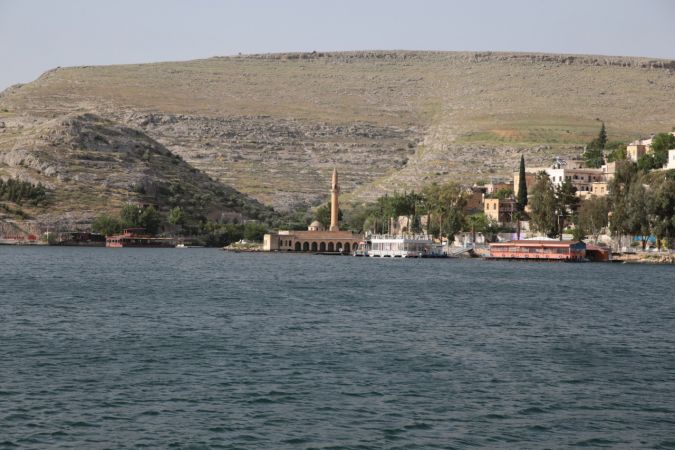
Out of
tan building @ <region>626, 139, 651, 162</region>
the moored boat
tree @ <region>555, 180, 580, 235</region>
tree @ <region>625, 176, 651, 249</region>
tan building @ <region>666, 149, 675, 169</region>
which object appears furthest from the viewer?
the moored boat

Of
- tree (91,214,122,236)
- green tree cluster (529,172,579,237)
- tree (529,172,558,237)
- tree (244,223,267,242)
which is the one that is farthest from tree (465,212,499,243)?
tree (91,214,122,236)

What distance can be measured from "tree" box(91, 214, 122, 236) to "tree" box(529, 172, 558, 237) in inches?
2864

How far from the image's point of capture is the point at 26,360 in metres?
41.9

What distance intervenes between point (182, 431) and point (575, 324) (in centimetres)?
3024

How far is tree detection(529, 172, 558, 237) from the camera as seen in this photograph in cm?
15012

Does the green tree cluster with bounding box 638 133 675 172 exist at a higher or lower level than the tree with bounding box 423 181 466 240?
higher

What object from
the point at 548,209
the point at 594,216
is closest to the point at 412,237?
the point at 548,209

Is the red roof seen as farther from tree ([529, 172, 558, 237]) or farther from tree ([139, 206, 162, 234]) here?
tree ([139, 206, 162, 234])

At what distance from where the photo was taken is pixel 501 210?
175625 millimetres

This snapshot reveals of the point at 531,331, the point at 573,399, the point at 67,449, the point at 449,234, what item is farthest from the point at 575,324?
the point at 449,234

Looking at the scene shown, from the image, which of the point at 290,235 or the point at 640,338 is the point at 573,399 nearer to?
the point at 640,338

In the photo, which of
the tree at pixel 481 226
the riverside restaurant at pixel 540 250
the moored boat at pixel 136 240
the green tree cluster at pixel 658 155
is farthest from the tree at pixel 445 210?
the moored boat at pixel 136 240

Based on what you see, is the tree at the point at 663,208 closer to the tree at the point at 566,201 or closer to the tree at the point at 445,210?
the tree at the point at 566,201

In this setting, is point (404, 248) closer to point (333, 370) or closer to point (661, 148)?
point (661, 148)
